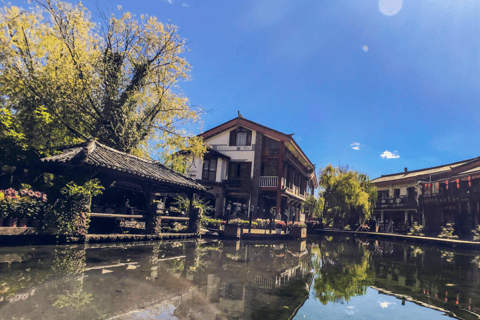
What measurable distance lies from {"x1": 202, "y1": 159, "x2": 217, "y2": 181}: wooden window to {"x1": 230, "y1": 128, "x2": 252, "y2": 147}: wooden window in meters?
2.70

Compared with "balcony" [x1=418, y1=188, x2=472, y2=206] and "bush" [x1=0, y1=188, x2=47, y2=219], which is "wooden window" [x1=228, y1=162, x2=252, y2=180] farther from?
"bush" [x1=0, y1=188, x2=47, y2=219]

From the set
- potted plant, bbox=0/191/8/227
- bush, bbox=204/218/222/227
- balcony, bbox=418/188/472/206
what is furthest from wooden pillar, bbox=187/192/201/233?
balcony, bbox=418/188/472/206

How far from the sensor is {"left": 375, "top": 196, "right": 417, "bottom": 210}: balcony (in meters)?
34.1

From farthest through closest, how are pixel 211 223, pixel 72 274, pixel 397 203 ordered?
pixel 397 203 < pixel 211 223 < pixel 72 274

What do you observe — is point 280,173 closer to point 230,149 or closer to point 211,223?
point 230,149

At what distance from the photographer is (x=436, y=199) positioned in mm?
28969

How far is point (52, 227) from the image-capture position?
29.3 feet

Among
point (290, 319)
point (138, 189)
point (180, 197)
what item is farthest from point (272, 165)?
point (290, 319)

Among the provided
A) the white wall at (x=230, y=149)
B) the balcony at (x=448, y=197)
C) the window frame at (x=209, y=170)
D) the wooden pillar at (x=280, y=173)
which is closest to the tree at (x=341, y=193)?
the balcony at (x=448, y=197)

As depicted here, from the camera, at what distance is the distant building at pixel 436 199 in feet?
87.7

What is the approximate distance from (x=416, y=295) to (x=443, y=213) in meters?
28.6

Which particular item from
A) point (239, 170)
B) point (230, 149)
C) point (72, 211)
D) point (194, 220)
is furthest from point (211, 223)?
point (230, 149)

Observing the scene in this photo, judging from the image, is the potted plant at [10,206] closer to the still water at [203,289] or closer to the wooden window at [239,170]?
the still water at [203,289]

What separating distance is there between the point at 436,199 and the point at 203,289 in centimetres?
3100
